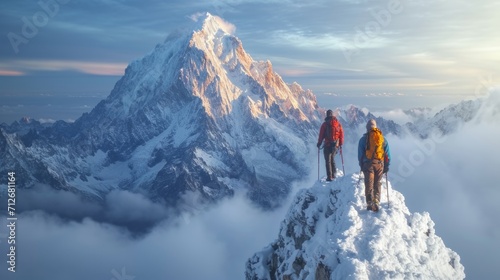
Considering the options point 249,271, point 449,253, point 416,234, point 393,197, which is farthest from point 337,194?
point 249,271

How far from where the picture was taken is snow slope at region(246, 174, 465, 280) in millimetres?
20641

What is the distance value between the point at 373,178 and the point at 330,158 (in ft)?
21.2

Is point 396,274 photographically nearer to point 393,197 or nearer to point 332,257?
point 332,257

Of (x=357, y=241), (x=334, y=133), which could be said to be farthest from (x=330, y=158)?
(x=357, y=241)

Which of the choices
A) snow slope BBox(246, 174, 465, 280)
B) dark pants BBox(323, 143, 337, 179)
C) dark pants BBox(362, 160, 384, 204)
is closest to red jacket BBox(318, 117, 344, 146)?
dark pants BBox(323, 143, 337, 179)

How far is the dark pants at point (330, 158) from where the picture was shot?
29984 mm

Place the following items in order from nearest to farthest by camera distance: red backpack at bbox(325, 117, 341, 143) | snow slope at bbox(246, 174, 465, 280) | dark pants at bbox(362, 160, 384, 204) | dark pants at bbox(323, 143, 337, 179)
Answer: snow slope at bbox(246, 174, 465, 280) < dark pants at bbox(362, 160, 384, 204) < red backpack at bbox(325, 117, 341, 143) < dark pants at bbox(323, 143, 337, 179)

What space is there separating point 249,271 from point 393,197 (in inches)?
484

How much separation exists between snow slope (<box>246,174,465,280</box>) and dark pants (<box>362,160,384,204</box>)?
2.32 ft

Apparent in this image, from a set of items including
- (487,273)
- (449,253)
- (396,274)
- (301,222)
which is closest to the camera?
(396,274)

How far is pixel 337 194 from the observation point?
26812 millimetres

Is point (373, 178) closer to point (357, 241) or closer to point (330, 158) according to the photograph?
point (357, 241)

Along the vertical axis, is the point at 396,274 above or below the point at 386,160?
below

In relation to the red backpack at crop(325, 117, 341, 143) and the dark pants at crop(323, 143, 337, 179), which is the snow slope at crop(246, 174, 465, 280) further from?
the red backpack at crop(325, 117, 341, 143)
